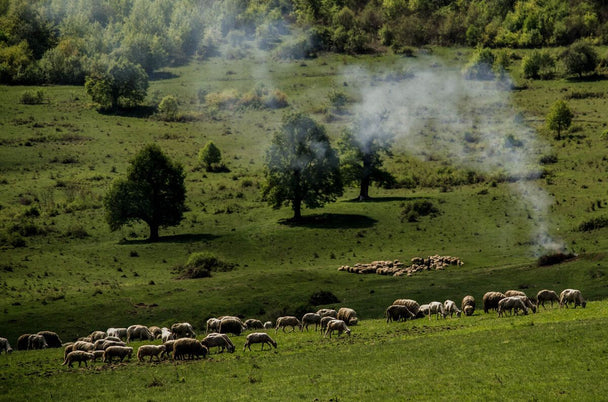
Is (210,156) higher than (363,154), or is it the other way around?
(363,154)

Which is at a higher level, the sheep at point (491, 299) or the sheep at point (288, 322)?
the sheep at point (491, 299)

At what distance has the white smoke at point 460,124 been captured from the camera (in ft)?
398

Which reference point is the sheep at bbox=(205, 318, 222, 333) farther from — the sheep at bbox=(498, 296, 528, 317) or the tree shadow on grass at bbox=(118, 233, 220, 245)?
the tree shadow on grass at bbox=(118, 233, 220, 245)

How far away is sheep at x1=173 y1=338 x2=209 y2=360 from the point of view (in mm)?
41250

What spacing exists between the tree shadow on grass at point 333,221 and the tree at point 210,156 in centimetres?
3433

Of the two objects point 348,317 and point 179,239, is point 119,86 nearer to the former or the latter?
point 179,239

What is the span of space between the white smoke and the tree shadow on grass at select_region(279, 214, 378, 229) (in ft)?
50.0

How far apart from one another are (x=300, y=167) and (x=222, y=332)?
56.8 metres

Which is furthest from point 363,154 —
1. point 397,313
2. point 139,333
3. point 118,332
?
point 139,333

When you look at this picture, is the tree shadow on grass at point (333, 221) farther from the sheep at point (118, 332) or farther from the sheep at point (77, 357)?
the sheep at point (77, 357)

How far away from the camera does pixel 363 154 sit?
116 meters

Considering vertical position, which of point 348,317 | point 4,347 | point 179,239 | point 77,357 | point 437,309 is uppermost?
point 437,309

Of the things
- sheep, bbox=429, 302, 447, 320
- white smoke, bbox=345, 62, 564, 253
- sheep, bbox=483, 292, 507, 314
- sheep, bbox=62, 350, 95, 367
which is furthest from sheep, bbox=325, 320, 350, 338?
white smoke, bbox=345, 62, 564, 253

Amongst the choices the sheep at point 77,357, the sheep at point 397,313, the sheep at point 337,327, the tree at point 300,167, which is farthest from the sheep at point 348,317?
the tree at point 300,167
